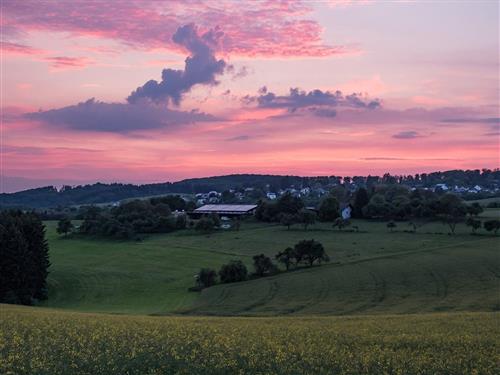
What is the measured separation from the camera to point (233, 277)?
79.7 metres

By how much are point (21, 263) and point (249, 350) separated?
6500 cm

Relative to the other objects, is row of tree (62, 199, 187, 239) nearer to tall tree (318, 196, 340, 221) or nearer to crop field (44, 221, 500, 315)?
crop field (44, 221, 500, 315)

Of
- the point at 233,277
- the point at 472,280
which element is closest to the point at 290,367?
the point at 472,280

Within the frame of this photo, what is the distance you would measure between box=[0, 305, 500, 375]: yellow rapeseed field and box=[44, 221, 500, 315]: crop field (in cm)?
2524

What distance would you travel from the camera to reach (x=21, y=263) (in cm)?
7712

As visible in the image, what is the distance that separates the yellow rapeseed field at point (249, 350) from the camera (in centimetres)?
1714

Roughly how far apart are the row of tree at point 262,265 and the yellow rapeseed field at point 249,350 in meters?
50.0

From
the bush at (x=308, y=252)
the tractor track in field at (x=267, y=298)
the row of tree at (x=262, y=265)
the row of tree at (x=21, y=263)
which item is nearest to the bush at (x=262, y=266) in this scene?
the row of tree at (x=262, y=265)

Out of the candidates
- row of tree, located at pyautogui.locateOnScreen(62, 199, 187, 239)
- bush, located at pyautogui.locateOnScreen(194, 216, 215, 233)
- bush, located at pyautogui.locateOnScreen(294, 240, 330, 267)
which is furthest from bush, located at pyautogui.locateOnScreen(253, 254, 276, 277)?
row of tree, located at pyautogui.locateOnScreen(62, 199, 187, 239)

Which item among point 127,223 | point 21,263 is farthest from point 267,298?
point 127,223

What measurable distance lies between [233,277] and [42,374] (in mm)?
64188

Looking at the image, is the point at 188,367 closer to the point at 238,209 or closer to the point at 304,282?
the point at 304,282

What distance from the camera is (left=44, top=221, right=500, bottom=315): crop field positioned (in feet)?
185

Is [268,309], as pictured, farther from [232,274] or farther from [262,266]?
[262,266]
